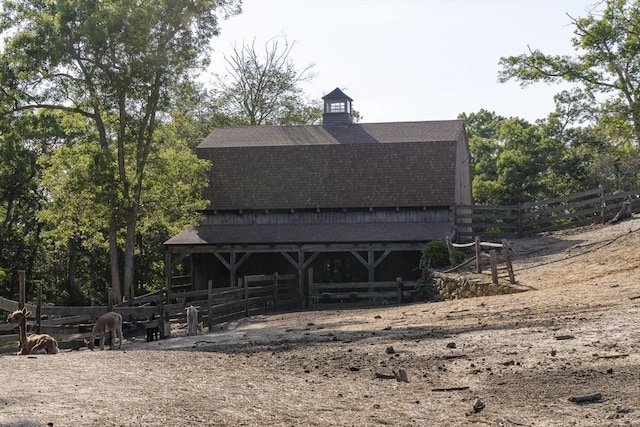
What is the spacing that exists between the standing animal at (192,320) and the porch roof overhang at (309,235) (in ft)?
39.4

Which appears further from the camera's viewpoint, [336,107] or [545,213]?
[336,107]

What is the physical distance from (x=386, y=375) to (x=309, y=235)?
2448 cm

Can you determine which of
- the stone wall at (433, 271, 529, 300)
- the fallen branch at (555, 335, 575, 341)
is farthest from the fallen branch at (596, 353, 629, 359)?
the stone wall at (433, 271, 529, 300)

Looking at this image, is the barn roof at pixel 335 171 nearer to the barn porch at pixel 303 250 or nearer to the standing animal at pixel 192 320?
the barn porch at pixel 303 250

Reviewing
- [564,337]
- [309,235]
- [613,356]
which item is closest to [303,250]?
[309,235]

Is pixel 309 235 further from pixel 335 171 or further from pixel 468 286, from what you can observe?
pixel 468 286

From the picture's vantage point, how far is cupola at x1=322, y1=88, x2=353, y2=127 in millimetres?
44006

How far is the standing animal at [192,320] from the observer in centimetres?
2242

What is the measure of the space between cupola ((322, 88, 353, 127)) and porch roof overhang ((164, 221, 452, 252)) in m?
8.62

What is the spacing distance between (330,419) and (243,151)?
31.7 meters

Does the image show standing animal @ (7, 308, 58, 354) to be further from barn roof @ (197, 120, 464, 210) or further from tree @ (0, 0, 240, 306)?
barn roof @ (197, 120, 464, 210)

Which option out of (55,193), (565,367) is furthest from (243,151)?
(565,367)

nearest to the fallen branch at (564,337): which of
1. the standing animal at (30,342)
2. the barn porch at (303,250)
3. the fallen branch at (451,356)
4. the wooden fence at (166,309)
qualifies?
the fallen branch at (451,356)

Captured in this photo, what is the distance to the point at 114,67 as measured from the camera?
32.6 m
